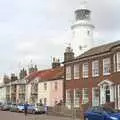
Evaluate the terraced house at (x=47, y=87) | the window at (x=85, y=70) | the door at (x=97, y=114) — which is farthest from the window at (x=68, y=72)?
the door at (x=97, y=114)

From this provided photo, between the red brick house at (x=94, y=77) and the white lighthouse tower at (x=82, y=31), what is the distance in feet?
42.7

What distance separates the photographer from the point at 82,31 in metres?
78.0

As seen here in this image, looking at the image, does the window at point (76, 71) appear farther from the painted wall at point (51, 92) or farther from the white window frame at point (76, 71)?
the painted wall at point (51, 92)

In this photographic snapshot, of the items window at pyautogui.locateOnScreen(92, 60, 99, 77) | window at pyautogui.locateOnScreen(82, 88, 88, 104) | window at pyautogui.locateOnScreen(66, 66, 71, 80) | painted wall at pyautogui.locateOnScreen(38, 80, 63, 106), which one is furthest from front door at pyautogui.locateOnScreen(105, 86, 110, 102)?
painted wall at pyautogui.locateOnScreen(38, 80, 63, 106)

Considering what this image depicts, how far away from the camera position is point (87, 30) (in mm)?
78438

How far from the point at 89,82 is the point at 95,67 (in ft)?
8.43

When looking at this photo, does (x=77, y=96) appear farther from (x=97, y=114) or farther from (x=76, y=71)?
(x=97, y=114)

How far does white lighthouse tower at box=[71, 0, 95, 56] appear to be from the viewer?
254ft

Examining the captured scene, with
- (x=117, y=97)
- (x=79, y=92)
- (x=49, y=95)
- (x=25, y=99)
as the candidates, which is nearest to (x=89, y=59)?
(x=79, y=92)

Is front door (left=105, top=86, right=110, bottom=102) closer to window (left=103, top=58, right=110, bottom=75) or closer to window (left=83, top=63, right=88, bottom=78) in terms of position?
window (left=103, top=58, right=110, bottom=75)

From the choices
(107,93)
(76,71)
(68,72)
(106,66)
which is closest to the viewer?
(107,93)

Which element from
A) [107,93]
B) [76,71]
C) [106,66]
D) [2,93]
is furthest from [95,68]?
[2,93]

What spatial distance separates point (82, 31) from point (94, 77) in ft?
80.9

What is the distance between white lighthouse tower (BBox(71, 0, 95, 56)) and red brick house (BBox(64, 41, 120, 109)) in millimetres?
13023
